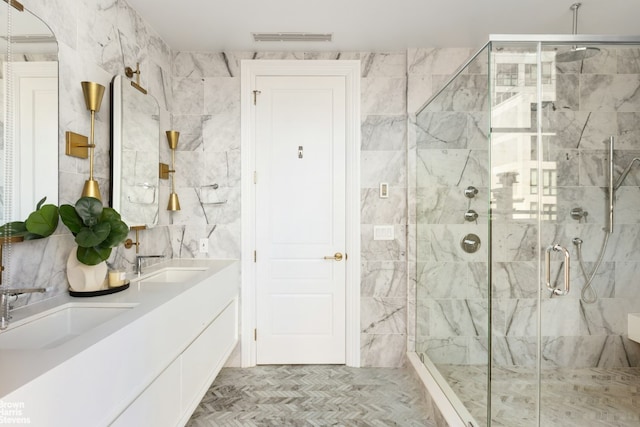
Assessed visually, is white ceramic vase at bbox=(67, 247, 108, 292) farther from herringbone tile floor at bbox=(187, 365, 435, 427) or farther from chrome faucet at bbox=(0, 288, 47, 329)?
herringbone tile floor at bbox=(187, 365, 435, 427)

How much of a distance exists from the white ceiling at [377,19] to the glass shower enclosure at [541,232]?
0.54 meters

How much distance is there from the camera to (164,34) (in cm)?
253

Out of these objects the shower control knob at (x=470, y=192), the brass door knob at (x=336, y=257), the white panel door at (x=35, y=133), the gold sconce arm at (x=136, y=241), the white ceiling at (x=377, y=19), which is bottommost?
the brass door knob at (x=336, y=257)

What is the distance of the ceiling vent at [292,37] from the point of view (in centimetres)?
253

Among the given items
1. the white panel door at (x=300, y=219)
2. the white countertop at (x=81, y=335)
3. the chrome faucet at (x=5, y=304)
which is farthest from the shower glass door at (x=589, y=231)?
the chrome faucet at (x=5, y=304)

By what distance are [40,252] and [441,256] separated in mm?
2115

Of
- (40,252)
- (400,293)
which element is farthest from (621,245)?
(40,252)

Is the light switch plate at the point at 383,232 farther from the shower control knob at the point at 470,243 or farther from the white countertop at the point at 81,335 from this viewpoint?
the white countertop at the point at 81,335

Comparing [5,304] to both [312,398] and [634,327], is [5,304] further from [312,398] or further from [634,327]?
[634,327]

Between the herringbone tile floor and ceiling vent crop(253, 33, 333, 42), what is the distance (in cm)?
251

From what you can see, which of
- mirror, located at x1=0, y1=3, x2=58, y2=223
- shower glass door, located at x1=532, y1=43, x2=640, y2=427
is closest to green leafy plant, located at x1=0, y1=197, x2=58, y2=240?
mirror, located at x1=0, y1=3, x2=58, y2=223

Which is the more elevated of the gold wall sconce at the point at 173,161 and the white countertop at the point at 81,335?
the gold wall sconce at the point at 173,161

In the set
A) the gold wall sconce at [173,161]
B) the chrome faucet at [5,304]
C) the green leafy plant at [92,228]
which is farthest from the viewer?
the gold wall sconce at [173,161]

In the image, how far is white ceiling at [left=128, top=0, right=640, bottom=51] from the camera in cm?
214
